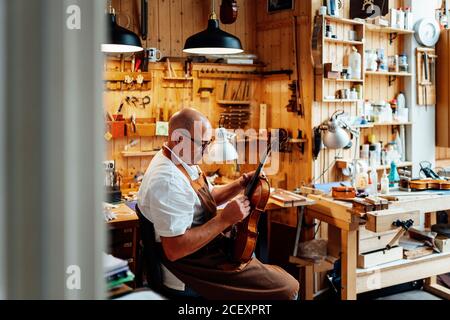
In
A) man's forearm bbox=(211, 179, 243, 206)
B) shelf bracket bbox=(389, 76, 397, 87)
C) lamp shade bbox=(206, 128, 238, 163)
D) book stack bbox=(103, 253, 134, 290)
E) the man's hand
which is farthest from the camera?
shelf bracket bbox=(389, 76, 397, 87)

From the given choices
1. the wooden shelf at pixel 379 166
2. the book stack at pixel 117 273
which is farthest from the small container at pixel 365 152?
the book stack at pixel 117 273

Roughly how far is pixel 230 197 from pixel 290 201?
0.67 meters

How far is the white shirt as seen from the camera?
2.13 meters

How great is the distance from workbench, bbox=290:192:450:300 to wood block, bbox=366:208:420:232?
0.09 meters

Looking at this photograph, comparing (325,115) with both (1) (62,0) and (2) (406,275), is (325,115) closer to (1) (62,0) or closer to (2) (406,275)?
(2) (406,275)

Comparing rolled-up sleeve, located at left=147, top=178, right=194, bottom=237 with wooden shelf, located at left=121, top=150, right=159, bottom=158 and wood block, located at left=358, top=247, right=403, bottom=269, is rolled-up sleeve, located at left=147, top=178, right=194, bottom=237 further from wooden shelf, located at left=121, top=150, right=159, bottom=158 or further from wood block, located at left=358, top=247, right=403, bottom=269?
wooden shelf, located at left=121, top=150, right=159, bottom=158

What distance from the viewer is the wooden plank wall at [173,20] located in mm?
4352

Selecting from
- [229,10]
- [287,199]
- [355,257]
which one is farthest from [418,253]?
[229,10]

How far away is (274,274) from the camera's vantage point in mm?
2418

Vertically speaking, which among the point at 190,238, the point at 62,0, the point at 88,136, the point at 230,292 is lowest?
the point at 230,292

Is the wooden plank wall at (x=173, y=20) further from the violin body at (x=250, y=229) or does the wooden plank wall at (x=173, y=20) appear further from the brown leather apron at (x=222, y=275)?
the violin body at (x=250, y=229)

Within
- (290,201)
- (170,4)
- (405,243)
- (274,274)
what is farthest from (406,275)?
(170,4)

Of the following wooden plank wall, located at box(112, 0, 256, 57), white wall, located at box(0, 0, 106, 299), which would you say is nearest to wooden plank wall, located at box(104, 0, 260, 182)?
wooden plank wall, located at box(112, 0, 256, 57)

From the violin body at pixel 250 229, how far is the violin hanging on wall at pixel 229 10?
254 cm
